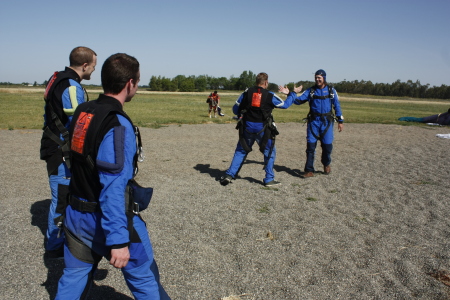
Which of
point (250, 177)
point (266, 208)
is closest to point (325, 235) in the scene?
point (266, 208)

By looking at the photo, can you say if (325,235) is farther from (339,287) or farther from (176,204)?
(176,204)

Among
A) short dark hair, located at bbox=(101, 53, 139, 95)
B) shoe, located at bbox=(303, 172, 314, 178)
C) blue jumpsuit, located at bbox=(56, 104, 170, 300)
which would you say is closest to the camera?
blue jumpsuit, located at bbox=(56, 104, 170, 300)

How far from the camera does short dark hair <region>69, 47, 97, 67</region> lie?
161 inches

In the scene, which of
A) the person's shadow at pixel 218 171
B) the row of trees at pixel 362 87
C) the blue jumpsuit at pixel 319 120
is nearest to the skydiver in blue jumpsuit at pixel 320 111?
the blue jumpsuit at pixel 319 120

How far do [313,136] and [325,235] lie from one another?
12.6 ft

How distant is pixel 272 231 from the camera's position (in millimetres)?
5191

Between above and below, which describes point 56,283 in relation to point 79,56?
below

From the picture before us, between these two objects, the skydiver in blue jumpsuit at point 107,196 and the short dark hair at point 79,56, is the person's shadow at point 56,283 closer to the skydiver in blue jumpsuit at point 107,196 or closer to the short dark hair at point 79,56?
the skydiver in blue jumpsuit at point 107,196

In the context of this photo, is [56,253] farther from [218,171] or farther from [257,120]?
[218,171]

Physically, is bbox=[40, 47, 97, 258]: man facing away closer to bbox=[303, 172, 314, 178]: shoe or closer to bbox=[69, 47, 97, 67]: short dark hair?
bbox=[69, 47, 97, 67]: short dark hair

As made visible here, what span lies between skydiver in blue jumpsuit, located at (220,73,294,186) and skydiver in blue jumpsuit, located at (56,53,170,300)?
4.86 m

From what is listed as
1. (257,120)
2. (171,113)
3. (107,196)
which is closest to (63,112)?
(107,196)

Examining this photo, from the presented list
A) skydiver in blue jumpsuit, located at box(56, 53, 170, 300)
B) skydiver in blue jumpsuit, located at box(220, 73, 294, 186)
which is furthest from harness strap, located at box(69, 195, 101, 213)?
skydiver in blue jumpsuit, located at box(220, 73, 294, 186)

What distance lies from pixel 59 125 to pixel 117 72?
2.08 metres
